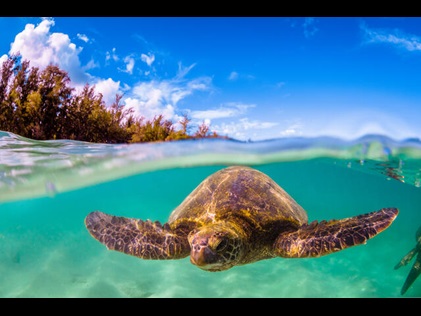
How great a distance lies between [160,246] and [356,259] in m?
19.5

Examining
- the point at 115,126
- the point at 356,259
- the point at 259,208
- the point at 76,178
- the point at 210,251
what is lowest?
the point at 356,259

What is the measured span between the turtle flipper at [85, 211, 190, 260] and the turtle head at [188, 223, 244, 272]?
859mm

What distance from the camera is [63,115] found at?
11500 mm

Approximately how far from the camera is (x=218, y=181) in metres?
6.77

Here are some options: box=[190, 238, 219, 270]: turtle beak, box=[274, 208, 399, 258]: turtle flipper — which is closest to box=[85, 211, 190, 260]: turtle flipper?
box=[190, 238, 219, 270]: turtle beak

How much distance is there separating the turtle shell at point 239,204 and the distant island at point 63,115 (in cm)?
455

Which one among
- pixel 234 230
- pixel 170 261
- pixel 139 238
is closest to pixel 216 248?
pixel 234 230

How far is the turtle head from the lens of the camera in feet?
13.9

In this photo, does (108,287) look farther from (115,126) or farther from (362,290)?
(362,290)

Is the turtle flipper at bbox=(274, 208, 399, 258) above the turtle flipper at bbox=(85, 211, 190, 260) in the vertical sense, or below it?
above

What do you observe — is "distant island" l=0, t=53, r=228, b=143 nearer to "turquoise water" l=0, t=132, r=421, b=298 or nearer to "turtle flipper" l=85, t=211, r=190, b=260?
"turquoise water" l=0, t=132, r=421, b=298

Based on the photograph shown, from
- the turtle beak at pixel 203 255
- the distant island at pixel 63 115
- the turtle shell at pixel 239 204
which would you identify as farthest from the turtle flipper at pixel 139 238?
the distant island at pixel 63 115

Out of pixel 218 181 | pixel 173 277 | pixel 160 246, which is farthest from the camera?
pixel 173 277
